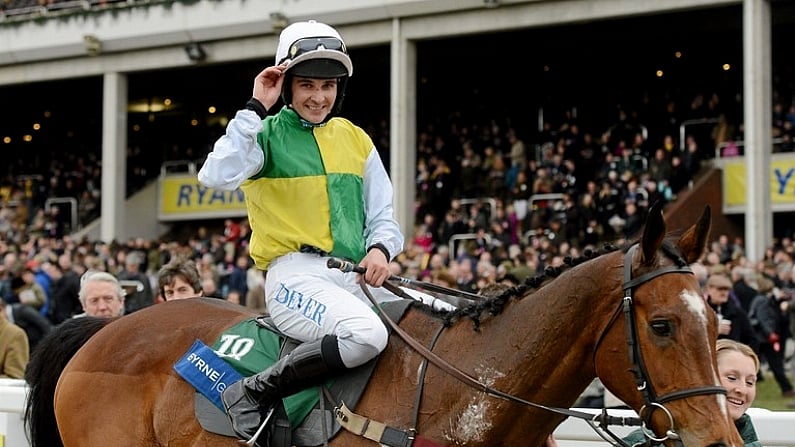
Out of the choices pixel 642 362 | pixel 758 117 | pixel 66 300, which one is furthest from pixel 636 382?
pixel 758 117

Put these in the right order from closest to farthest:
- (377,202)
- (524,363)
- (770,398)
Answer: (524,363) < (377,202) < (770,398)

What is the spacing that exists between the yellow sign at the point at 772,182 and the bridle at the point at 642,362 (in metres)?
15.9

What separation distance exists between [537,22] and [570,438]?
53.4ft

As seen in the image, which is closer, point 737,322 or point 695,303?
point 695,303

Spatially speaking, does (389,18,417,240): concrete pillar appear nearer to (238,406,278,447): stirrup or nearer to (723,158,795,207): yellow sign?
(723,158,795,207): yellow sign

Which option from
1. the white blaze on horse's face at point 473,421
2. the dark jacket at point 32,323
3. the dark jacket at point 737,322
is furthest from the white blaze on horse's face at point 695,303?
the dark jacket at point 32,323

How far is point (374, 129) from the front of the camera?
2714cm

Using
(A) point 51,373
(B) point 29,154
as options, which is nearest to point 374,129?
(B) point 29,154

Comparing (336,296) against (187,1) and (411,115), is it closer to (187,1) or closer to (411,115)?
(411,115)

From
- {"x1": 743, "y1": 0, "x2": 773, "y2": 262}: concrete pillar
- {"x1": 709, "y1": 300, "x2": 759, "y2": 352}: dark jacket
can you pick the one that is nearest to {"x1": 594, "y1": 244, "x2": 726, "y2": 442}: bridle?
{"x1": 709, "y1": 300, "x2": 759, "y2": 352}: dark jacket

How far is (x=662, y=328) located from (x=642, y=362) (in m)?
0.11

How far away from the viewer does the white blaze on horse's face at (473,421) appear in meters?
3.52

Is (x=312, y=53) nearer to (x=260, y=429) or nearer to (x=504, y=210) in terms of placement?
(x=260, y=429)

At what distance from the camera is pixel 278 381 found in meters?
3.75
